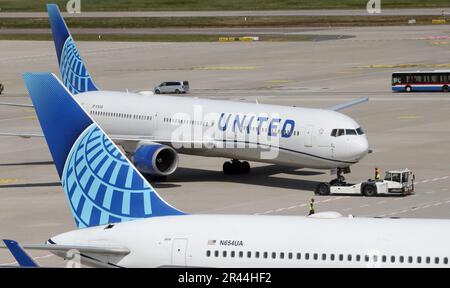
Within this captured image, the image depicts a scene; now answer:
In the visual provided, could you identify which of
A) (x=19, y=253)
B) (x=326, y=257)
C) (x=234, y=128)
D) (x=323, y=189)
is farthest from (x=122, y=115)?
(x=19, y=253)

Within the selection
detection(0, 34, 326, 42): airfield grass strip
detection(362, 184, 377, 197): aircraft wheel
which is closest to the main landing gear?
detection(362, 184, 377, 197): aircraft wheel

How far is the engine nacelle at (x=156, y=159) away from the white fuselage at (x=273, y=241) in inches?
Result: 1169

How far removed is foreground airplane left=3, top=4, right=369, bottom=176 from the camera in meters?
52.8

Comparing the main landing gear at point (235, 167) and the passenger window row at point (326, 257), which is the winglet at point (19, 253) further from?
the main landing gear at point (235, 167)

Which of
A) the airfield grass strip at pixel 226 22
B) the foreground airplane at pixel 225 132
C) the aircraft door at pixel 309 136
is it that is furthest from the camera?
the airfield grass strip at pixel 226 22

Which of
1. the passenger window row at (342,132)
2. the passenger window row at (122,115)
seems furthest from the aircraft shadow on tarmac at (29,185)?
the passenger window row at (342,132)

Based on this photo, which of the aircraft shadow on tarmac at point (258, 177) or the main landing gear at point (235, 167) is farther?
the main landing gear at point (235, 167)

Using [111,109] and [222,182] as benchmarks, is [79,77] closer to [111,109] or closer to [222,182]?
[111,109]

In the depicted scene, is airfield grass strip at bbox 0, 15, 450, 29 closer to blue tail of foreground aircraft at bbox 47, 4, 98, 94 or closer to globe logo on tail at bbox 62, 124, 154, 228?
blue tail of foreground aircraft at bbox 47, 4, 98, 94

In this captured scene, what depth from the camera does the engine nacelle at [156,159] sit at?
182 feet

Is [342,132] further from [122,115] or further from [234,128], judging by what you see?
[122,115]

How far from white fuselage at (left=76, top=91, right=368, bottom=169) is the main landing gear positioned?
2.10 m

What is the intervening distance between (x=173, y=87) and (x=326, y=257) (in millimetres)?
83983
